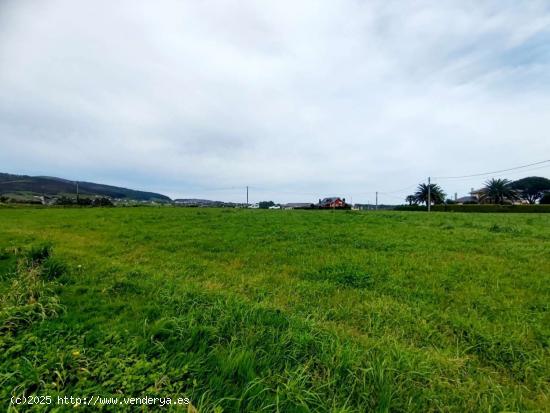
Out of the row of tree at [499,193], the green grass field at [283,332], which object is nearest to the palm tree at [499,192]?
the row of tree at [499,193]

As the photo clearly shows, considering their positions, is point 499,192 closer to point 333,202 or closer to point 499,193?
point 499,193

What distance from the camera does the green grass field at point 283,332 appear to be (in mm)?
2201

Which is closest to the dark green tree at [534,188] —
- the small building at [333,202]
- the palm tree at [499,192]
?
the palm tree at [499,192]

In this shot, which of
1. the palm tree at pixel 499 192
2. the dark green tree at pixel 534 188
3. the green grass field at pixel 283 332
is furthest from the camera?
the dark green tree at pixel 534 188

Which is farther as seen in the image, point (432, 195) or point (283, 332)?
point (432, 195)

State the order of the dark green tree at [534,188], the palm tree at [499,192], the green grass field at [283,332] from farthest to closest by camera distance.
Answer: the dark green tree at [534,188], the palm tree at [499,192], the green grass field at [283,332]

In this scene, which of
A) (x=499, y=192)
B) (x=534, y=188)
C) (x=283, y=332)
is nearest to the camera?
(x=283, y=332)

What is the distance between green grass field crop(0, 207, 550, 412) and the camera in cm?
220

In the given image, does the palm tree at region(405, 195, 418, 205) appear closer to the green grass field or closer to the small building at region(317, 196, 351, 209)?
the small building at region(317, 196, 351, 209)

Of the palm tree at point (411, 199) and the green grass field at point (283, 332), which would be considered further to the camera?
the palm tree at point (411, 199)

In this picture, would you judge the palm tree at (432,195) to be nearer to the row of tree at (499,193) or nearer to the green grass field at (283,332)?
the row of tree at (499,193)

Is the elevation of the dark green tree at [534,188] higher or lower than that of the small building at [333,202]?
higher

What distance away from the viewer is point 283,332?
3.06 m

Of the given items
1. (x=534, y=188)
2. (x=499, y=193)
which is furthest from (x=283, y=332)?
(x=534, y=188)
